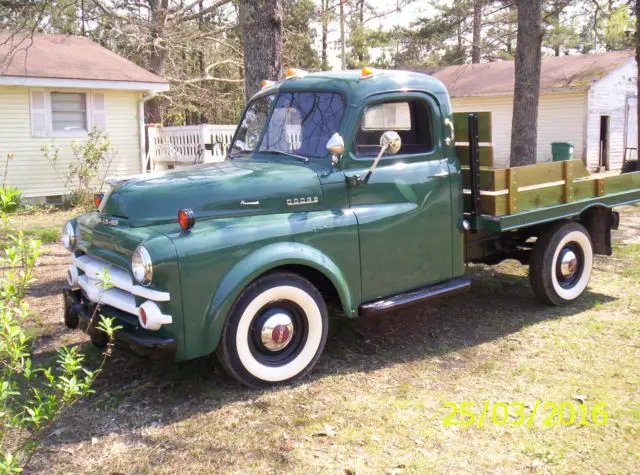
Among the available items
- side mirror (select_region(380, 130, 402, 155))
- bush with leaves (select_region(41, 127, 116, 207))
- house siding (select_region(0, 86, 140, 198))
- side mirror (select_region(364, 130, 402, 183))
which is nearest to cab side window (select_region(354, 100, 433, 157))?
side mirror (select_region(364, 130, 402, 183))

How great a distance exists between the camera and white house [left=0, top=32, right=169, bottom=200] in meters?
14.9

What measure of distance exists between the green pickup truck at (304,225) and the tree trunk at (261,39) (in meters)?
1.74

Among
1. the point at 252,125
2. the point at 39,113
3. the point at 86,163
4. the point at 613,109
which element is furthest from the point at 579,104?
the point at 252,125

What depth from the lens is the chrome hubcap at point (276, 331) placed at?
4309 millimetres

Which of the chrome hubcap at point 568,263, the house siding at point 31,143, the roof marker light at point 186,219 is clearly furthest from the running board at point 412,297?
the house siding at point 31,143

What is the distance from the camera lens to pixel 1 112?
48.6 ft

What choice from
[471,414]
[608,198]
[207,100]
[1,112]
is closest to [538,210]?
[608,198]

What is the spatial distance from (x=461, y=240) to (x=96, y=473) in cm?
332

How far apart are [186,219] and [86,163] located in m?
12.1

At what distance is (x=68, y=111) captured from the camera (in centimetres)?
1572

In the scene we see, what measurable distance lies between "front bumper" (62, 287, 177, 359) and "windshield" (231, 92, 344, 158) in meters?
1.78

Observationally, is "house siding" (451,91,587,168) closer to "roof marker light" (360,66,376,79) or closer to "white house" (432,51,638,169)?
"white house" (432,51,638,169)

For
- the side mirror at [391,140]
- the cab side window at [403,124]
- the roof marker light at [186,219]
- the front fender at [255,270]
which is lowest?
the front fender at [255,270]

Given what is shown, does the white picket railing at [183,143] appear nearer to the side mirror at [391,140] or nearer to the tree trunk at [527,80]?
the tree trunk at [527,80]
